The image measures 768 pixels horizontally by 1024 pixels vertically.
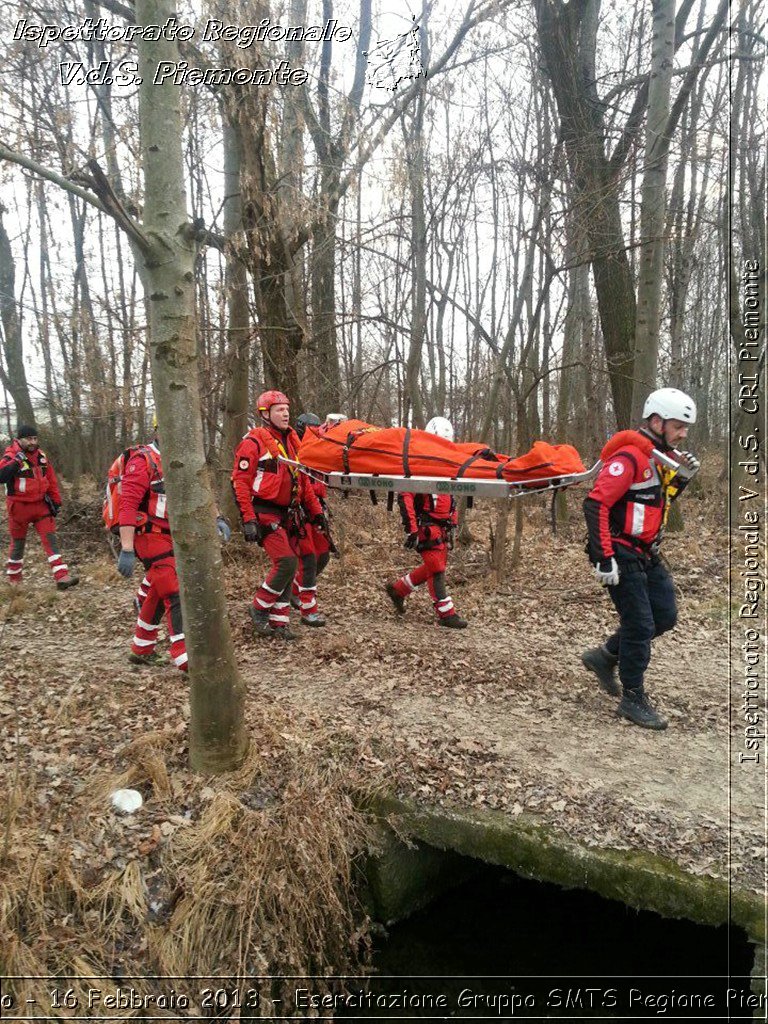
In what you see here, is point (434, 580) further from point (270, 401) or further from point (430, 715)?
point (270, 401)

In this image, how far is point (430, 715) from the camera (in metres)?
5.48

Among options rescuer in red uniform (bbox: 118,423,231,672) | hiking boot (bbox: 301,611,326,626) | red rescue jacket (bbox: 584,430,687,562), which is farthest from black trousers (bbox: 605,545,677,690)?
hiking boot (bbox: 301,611,326,626)

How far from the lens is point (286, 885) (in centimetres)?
397

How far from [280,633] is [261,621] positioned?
9.2 inches

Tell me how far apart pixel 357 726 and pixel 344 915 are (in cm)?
129

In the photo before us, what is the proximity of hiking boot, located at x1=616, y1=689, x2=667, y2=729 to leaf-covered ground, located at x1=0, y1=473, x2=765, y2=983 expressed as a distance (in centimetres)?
8

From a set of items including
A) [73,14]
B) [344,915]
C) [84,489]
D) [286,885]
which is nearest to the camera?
[286,885]

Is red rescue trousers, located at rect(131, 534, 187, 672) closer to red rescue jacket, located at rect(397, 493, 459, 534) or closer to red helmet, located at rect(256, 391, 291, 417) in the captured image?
red helmet, located at rect(256, 391, 291, 417)

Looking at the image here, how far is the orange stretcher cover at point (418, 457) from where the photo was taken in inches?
208

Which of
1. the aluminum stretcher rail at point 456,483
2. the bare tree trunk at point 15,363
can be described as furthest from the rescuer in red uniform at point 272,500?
the bare tree trunk at point 15,363

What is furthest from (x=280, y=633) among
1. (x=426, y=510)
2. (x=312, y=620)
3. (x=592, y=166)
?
(x=592, y=166)

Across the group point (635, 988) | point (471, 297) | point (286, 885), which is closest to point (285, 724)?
point (286, 885)

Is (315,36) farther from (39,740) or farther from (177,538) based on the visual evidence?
(39,740)

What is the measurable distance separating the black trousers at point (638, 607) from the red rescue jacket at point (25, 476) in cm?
756
